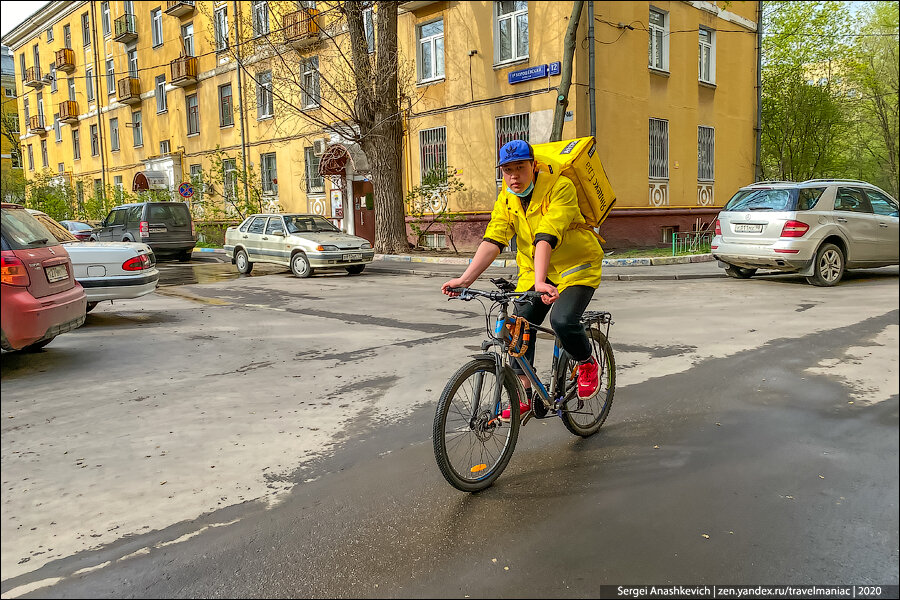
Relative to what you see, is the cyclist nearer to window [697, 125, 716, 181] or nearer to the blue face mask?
the blue face mask

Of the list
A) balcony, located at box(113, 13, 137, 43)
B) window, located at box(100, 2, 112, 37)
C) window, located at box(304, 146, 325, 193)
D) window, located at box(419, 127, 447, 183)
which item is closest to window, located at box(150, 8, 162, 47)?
balcony, located at box(113, 13, 137, 43)

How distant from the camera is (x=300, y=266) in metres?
16.2

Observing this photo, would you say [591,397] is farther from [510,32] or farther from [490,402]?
[510,32]

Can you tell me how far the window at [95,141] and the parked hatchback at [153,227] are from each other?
22433 mm

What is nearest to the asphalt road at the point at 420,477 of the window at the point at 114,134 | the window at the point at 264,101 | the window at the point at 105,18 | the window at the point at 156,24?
the window at the point at 264,101

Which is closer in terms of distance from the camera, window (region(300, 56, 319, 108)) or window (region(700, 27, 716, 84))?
window (region(700, 27, 716, 84))

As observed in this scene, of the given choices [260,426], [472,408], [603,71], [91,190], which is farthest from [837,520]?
[91,190]

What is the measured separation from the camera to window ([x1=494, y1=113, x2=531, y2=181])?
19375 mm

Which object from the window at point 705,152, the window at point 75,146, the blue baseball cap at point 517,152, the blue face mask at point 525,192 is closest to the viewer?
the blue baseball cap at point 517,152

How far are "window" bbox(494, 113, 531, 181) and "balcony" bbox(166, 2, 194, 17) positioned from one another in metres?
18.5

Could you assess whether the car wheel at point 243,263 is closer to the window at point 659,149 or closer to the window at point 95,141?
the window at point 659,149

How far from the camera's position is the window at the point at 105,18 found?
29981 mm

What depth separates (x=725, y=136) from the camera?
2205 cm

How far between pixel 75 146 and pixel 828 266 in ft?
152
